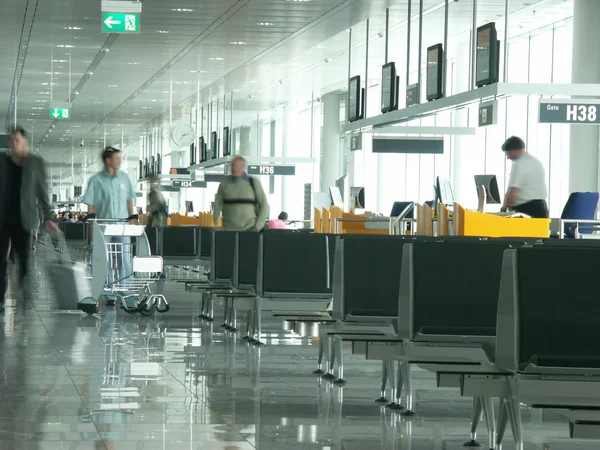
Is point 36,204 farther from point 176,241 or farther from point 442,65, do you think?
point 442,65

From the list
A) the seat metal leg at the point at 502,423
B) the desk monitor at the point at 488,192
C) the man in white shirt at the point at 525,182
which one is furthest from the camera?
the desk monitor at the point at 488,192

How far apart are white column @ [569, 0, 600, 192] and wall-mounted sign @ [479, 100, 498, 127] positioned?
2.32 meters

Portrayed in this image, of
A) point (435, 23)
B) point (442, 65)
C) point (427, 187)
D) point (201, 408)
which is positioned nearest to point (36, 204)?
point (201, 408)

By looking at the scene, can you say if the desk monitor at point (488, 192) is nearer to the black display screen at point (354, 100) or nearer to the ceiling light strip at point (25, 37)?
the black display screen at point (354, 100)

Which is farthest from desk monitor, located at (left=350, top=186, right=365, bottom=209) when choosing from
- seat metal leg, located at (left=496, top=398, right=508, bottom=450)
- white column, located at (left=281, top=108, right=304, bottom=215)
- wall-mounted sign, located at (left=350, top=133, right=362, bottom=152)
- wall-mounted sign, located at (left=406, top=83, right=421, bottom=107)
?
white column, located at (left=281, top=108, right=304, bottom=215)

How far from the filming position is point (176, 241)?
15211mm

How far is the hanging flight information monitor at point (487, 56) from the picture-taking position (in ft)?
43.5

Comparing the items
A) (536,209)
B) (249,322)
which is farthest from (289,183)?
(249,322)

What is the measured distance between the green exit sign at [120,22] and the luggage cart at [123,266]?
3491mm

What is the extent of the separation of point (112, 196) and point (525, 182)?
4.52 metres

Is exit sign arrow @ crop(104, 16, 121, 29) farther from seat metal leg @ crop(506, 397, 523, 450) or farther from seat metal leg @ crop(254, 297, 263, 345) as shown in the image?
seat metal leg @ crop(506, 397, 523, 450)

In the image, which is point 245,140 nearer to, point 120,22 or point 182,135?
point 182,135

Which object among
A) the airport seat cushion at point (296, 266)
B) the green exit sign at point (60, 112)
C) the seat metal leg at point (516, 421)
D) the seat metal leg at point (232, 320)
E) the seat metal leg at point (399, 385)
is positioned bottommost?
the seat metal leg at point (232, 320)

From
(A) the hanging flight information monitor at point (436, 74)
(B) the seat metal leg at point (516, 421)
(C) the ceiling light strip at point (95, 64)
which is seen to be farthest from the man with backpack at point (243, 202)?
(C) the ceiling light strip at point (95, 64)
